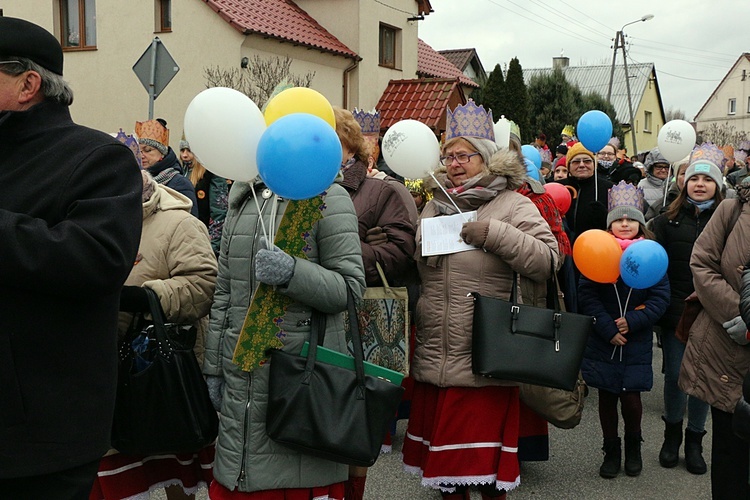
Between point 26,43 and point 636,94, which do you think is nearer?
point 26,43

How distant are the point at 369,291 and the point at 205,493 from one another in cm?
172

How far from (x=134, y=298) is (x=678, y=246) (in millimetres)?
3879

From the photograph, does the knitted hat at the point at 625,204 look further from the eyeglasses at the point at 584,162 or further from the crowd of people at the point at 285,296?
the eyeglasses at the point at 584,162

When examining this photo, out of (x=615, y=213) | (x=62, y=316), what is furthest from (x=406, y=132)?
(x=62, y=316)

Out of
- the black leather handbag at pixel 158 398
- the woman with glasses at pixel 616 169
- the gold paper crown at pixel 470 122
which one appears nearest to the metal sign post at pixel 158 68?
the woman with glasses at pixel 616 169

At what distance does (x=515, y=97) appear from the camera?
1174 inches

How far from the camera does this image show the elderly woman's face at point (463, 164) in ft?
13.1

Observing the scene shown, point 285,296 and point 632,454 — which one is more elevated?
point 285,296

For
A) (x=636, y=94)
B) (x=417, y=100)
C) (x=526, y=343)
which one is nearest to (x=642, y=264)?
(x=526, y=343)

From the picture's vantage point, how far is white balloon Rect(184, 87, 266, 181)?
2.88 metres

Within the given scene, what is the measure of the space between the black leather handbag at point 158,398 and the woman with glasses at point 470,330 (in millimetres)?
1193

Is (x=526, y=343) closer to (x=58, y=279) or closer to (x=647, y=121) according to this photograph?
(x=58, y=279)

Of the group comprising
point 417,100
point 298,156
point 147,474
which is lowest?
point 147,474

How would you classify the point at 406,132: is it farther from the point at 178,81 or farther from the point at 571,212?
the point at 178,81
